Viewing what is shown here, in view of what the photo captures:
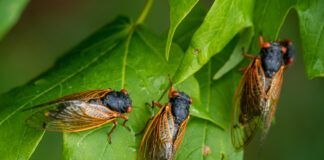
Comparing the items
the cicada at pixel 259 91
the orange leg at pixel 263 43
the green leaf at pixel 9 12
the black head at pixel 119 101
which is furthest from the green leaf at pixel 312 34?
the green leaf at pixel 9 12

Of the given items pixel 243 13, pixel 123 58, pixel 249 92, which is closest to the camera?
pixel 243 13

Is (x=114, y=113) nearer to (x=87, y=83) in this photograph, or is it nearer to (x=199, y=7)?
(x=87, y=83)

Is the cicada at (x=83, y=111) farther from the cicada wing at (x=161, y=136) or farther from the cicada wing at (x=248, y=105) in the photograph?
the cicada wing at (x=248, y=105)

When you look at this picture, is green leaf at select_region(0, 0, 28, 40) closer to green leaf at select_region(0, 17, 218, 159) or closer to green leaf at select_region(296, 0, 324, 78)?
green leaf at select_region(0, 17, 218, 159)

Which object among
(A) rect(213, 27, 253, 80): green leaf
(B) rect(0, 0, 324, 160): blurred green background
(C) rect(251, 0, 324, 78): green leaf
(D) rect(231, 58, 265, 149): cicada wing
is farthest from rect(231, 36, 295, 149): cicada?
(B) rect(0, 0, 324, 160): blurred green background

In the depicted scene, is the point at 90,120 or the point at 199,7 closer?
the point at 90,120

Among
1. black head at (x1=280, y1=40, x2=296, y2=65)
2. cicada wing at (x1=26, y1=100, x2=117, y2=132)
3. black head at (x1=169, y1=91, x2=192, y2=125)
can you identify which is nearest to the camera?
cicada wing at (x1=26, y1=100, x2=117, y2=132)

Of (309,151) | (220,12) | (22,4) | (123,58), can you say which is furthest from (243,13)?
(309,151)
